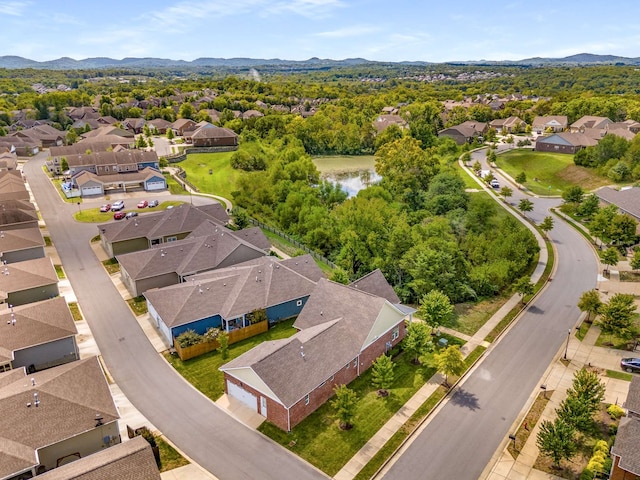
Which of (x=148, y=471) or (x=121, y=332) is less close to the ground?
(x=148, y=471)

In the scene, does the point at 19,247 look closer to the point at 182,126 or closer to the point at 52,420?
the point at 52,420

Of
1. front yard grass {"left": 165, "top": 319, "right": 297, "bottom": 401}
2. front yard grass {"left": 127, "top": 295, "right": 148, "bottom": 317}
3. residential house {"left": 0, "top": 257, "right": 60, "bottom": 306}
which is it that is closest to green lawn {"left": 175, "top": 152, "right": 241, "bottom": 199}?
front yard grass {"left": 127, "top": 295, "right": 148, "bottom": 317}

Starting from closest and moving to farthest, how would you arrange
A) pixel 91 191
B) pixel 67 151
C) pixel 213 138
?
pixel 91 191
pixel 67 151
pixel 213 138

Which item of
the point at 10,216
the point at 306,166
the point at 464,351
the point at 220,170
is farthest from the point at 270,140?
the point at 464,351

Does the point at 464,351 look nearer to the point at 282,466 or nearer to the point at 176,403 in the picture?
the point at 282,466

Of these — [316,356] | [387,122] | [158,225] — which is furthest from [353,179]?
[316,356]

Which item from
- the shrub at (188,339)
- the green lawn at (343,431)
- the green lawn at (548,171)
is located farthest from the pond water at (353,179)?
the green lawn at (343,431)

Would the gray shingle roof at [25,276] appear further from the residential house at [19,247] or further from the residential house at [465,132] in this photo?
the residential house at [465,132]
